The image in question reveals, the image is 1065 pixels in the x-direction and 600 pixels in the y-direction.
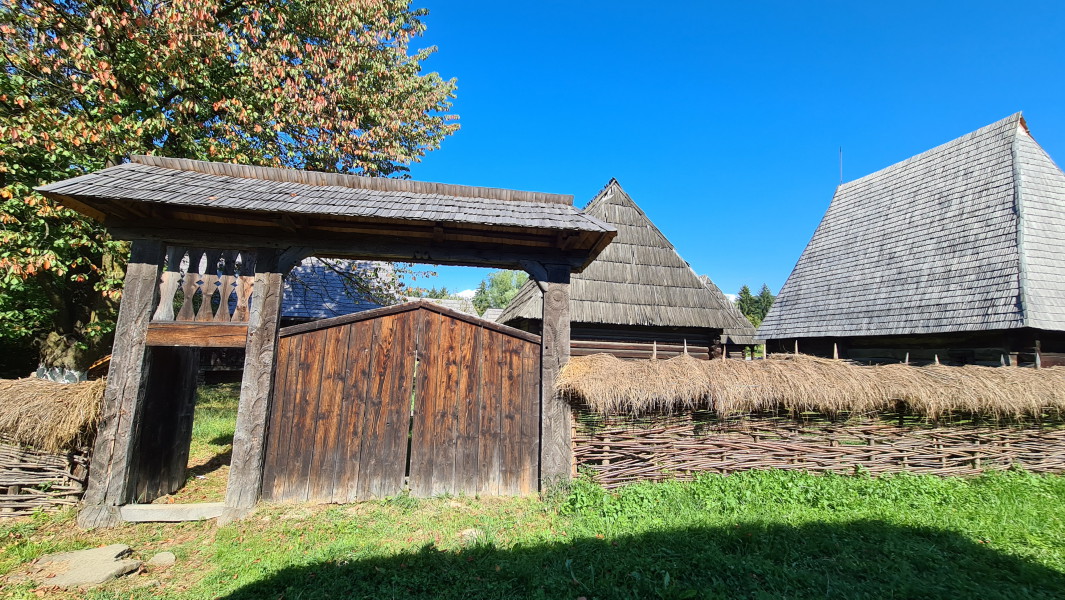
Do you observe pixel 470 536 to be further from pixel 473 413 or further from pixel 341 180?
pixel 341 180

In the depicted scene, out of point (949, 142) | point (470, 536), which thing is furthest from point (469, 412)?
point (949, 142)

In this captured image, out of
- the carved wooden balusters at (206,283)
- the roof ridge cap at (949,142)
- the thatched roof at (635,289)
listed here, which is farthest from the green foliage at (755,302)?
the carved wooden balusters at (206,283)

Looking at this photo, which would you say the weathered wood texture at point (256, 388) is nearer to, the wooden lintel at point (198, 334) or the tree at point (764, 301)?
the wooden lintel at point (198, 334)

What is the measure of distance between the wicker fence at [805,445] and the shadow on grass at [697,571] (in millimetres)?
1265

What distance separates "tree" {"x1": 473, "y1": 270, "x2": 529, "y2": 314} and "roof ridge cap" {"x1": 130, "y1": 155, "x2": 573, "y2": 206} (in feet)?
164

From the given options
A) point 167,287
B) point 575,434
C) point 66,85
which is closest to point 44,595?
point 167,287

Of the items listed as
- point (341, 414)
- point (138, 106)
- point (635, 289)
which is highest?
point (138, 106)

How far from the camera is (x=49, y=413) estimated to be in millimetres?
4754

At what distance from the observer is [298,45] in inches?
381

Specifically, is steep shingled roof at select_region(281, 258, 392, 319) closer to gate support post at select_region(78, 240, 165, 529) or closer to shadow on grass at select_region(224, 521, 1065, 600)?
gate support post at select_region(78, 240, 165, 529)

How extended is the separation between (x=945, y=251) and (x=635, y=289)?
8498 millimetres

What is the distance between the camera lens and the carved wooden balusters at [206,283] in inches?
205

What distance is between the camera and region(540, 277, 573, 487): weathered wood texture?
5.55 metres

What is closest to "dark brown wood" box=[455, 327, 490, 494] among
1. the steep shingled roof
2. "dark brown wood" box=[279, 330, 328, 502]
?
"dark brown wood" box=[279, 330, 328, 502]
